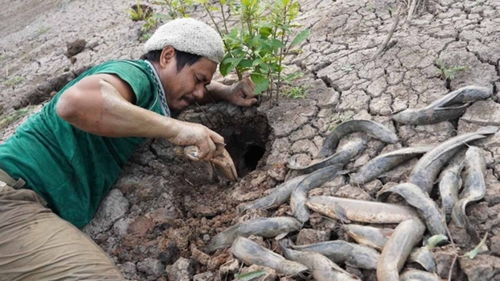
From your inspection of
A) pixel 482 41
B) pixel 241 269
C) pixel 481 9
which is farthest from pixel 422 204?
pixel 481 9

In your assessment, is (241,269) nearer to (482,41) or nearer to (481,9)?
(482,41)

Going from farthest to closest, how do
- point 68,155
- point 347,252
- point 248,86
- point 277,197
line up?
point 248,86 < point 68,155 < point 277,197 < point 347,252

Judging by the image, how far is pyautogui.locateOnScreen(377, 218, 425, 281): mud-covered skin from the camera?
2100mm

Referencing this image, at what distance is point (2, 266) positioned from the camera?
251 centimetres

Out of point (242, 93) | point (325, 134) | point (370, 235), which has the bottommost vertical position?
point (370, 235)

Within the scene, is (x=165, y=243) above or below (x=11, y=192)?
below

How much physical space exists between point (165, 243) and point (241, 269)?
2.01ft

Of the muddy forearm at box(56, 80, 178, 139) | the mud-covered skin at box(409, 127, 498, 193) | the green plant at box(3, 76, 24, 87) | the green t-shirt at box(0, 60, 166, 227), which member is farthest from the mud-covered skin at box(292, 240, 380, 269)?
the green plant at box(3, 76, 24, 87)

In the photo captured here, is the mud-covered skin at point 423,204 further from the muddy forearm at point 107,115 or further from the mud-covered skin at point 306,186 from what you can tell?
the muddy forearm at point 107,115

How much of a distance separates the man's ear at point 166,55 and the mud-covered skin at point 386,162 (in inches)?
52.5

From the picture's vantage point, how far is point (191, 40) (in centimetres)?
307

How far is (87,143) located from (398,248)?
185 cm

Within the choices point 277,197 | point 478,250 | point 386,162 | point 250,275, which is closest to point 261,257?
point 250,275

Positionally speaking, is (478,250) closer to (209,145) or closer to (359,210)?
(359,210)
